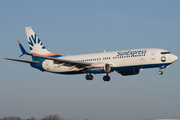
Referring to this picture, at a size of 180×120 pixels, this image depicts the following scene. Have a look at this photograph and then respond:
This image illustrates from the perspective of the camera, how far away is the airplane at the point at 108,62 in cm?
5425

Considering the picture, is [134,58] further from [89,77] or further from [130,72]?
[89,77]

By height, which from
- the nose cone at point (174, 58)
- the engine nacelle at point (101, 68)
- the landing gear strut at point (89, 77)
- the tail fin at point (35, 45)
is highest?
the tail fin at point (35, 45)

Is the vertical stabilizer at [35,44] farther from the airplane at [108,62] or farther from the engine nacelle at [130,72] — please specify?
the engine nacelle at [130,72]

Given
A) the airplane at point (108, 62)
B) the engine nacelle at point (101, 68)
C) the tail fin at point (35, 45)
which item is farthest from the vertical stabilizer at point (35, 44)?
the engine nacelle at point (101, 68)

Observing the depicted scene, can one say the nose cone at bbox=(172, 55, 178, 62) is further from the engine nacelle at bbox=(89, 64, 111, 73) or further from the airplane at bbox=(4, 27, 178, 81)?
the engine nacelle at bbox=(89, 64, 111, 73)

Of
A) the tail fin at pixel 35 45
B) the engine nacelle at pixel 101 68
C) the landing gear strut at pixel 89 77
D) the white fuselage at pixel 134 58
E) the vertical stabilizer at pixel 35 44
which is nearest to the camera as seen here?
the white fuselage at pixel 134 58

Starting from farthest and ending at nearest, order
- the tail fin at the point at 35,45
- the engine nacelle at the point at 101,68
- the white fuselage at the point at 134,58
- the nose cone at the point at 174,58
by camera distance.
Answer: the tail fin at the point at 35,45 → the engine nacelle at the point at 101,68 → the white fuselage at the point at 134,58 → the nose cone at the point at 174,58

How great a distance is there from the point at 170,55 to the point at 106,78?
15.3 metres

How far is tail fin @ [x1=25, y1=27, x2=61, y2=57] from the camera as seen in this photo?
68719 mm

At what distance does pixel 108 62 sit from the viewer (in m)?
57.4

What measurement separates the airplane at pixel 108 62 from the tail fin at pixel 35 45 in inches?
Result: 110

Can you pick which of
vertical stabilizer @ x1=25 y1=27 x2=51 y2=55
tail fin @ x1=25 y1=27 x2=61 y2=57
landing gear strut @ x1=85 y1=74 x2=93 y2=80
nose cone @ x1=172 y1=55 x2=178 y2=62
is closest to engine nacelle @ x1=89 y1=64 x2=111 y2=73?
landing gear strut @ x1=85 y1=74 x2=93 y2=80

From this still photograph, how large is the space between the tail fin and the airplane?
9.13ft

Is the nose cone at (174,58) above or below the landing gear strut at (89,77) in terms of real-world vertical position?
above
